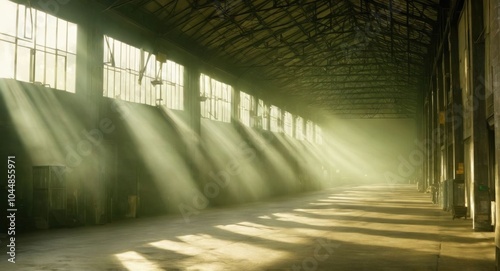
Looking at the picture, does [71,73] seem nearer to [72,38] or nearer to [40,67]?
[72,38]

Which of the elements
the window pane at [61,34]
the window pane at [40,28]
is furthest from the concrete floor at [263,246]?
the window pane at [61,34]

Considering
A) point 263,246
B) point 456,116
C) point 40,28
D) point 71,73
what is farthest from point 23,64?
point 456,116

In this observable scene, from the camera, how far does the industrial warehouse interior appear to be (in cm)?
1230

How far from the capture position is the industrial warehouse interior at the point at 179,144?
40.3ft

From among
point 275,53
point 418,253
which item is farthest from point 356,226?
point 275,53

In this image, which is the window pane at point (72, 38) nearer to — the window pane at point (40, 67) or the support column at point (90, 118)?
the support column at point (90, 118)

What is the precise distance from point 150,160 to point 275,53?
615 inches

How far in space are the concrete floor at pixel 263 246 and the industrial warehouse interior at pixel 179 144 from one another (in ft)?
0.20

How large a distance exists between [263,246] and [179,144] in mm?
14676

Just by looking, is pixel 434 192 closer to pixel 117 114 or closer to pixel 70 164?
pixel 117 114

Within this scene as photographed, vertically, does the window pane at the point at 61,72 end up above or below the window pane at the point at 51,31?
below

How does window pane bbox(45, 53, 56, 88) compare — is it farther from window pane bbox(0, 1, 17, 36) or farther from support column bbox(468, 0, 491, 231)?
support column bbox(468, 0, 491, 231)

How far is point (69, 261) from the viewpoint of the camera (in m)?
11.1

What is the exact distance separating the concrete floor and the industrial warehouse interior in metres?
0.06
